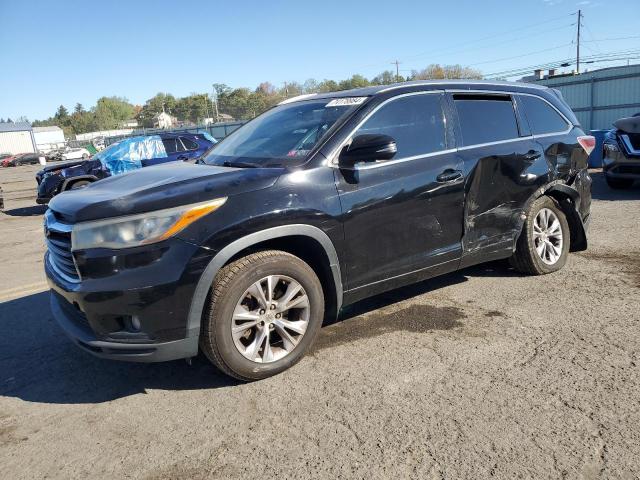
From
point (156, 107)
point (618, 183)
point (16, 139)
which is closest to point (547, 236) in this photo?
point (618, 183)

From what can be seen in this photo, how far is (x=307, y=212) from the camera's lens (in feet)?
10.7

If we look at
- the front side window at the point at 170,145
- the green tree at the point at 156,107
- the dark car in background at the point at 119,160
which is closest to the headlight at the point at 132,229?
the dark car in background at the point at 119,160

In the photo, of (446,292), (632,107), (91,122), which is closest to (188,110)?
(91,122)

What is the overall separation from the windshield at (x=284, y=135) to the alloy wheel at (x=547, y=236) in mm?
2260

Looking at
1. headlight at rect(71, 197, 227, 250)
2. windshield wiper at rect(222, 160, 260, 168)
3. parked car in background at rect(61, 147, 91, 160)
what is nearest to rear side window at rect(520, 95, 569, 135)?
windshield wiper at rect(222, 160, 260, 168)

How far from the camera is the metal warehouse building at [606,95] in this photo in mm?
19734

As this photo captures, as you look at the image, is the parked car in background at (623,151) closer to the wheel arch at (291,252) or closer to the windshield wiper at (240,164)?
the wheel arch at (291,252)

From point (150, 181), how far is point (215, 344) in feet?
3.99

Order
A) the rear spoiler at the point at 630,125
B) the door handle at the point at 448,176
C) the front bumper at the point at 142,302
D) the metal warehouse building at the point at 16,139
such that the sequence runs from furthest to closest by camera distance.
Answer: the metal warehouse building at the point at 16,139 < the rear spoiler at the point at 630,125 < the door handle at the point at 448,176 < the front bumper at the point at 142,302

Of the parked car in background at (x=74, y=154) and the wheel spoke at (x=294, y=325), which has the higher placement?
the parked car in background at (x=74, y=154)

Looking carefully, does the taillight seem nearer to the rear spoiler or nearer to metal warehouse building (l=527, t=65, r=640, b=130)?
the rear spoiler

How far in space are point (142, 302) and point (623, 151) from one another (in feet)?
30.3

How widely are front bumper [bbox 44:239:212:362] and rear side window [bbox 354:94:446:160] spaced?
160 cm

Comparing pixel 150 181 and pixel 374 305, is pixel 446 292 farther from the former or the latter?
pixel 150 181
